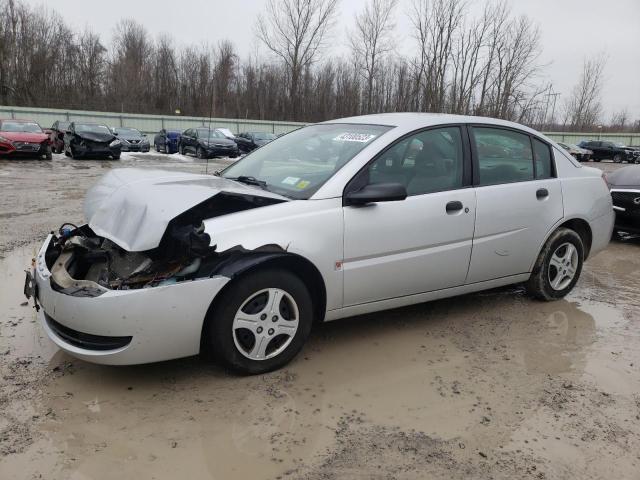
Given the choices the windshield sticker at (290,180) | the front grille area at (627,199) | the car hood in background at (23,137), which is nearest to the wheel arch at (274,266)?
the windshield sticker at (290,180)

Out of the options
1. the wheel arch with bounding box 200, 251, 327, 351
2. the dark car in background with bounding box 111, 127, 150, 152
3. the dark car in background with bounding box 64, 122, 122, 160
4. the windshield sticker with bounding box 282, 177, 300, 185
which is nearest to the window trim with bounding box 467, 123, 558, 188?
the windshield sticker with bounding box 282, 177, 300, 185

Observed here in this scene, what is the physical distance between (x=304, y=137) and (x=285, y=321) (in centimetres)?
173

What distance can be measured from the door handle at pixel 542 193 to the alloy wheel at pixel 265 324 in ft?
8.00

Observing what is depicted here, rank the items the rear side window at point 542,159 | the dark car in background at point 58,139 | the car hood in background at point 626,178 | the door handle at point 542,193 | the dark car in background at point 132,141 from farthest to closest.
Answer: the dark car in background at point 132,141, the dark car in background at point 58,139, the car hood in background at point 626,178, the rear side window at point 542,159, the door handle at point 542,193

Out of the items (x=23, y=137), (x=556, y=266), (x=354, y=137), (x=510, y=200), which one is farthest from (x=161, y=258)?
(x=23, y=137)

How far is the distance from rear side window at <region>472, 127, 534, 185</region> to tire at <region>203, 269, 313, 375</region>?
6.08ft

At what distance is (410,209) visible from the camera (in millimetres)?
3594

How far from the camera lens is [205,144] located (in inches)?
960

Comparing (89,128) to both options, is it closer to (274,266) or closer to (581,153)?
(274,266)

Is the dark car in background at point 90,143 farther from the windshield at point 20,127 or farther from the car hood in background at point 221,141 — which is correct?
the car hood in background at point 221,141

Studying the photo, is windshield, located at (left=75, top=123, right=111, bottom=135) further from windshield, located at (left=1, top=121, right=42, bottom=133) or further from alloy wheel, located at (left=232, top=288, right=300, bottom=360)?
Answer: alloy wheel, located at (left=232, top=288, right=300, bottom=360)

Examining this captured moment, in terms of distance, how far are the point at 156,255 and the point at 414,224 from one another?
5.72ft

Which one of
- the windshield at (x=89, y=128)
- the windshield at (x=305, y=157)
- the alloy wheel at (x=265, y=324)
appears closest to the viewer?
the alloy wheel at (x=265, y=324)

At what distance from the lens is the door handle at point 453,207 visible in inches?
149
